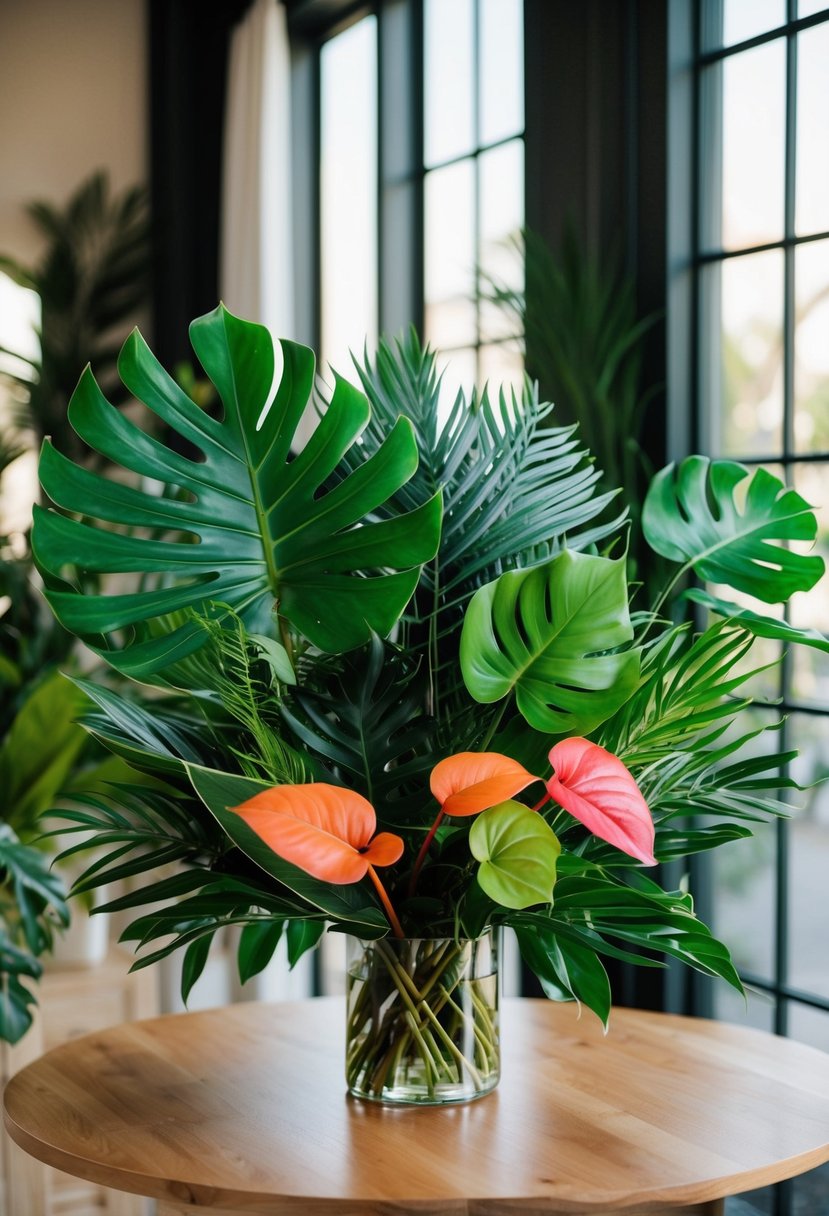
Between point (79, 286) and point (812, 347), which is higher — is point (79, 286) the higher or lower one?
the higher one

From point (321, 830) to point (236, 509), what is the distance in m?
0.31

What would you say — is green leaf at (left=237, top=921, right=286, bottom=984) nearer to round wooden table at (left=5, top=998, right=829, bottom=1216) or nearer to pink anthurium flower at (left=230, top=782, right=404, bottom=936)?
round wooden table at (left=5, top=998, right=829, bottom=1216)

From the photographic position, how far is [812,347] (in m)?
1.91

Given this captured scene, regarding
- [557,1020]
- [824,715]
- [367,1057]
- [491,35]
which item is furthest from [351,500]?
[491,35]

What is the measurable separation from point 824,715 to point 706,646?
0.74 metres

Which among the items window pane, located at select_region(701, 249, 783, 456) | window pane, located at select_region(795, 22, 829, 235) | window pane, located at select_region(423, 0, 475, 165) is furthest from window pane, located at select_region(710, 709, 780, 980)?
window pane, located at select_region(423, 0, 475, 165)

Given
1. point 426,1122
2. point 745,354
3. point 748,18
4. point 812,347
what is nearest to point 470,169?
point 748,18

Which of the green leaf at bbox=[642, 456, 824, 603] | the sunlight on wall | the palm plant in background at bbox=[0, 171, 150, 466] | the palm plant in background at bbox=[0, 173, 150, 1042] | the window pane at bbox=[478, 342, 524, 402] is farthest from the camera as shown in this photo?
the sunlight on wall

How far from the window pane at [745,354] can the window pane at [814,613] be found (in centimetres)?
9

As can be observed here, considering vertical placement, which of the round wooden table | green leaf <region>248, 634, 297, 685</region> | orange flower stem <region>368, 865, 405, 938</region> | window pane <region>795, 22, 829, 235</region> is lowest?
the round wooden table

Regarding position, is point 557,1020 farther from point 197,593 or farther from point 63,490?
point 63,490

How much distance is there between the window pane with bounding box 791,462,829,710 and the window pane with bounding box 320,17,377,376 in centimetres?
139

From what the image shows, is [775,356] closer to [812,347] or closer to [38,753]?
[812,347]

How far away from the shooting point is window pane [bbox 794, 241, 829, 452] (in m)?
1.88
